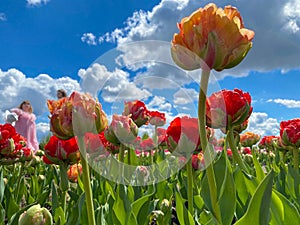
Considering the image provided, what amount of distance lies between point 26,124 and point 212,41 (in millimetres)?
8600

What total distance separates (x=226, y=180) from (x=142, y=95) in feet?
2.88

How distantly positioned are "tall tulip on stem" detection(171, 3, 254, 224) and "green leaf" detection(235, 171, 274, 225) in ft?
0.45

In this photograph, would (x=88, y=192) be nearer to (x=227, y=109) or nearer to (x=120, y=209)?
(x=120, y=209)

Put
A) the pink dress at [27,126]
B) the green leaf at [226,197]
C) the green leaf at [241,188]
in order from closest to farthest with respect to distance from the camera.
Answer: the green leaf at [226,197] < the green leaf at [241,188] < the pink dress at [27,126]

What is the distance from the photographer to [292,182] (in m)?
1.62

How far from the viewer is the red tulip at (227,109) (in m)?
1.09

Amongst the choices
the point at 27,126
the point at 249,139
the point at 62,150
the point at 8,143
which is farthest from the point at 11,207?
the point at 27,126

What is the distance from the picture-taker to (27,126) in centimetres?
869

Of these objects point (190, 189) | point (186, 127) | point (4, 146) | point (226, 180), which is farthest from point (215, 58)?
point (4, 146)

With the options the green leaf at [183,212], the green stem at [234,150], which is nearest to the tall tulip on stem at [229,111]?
the green stem at [234,150]

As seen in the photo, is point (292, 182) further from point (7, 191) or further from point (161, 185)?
point (7, 191)

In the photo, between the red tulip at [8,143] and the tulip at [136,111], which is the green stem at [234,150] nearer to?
the tulip at [136,111]

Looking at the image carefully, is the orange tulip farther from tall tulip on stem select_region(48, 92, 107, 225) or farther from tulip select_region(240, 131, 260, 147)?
tulip select_region(240, 131, 260, 147)

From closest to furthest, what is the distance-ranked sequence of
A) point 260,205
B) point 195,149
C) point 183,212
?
point 260,205 → point 183,212 → point 195,149
